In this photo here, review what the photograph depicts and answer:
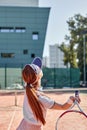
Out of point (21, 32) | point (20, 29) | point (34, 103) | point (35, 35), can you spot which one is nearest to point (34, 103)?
point (34, 103)

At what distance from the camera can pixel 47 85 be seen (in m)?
37.4

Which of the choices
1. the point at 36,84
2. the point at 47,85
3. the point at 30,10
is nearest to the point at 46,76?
the point at 47,85

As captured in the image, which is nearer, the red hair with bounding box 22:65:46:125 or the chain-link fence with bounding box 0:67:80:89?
the red hair with bounding box 22:65:46:125

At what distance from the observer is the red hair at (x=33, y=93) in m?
3.63

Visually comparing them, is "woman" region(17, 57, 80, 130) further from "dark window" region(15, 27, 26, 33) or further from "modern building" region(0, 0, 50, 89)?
"dark window" region(15, 27, 26, 33)

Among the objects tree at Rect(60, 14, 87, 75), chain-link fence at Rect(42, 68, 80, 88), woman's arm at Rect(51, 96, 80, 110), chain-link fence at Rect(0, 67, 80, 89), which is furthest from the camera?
tree at Rect(60, 14, 87, 75)

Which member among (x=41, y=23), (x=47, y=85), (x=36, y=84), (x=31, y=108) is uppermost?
(x=41, y=23)

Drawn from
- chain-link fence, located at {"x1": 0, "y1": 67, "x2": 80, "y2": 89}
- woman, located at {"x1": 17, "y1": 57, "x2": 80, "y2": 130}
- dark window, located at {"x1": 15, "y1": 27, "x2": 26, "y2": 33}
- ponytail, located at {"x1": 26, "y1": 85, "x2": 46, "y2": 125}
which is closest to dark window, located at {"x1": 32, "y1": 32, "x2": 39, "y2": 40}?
dark window, located at {"x1": 15, "y1": 27, "x2": 26, "y2": 33}

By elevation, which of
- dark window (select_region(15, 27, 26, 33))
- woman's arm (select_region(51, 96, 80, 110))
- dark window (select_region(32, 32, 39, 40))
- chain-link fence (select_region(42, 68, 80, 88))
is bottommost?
chain-link fence (select_region(42, 68, 80, 88))

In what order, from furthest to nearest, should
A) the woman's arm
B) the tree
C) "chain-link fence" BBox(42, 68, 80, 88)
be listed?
the tree → "chain-link fence" BBox(42, 68, 80, 88) → the woman's arm

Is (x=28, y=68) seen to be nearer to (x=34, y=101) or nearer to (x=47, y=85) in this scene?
(x=34, y=101)

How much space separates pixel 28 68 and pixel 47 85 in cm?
3373

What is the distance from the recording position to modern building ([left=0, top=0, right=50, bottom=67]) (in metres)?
51.8

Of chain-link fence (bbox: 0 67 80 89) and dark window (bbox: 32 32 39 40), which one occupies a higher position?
dark window (bbox: 32 32 39 40)
